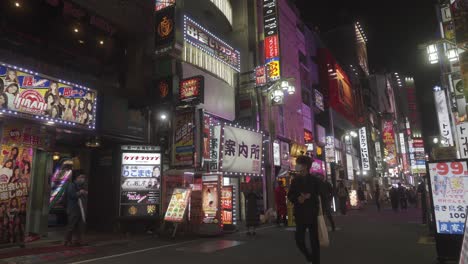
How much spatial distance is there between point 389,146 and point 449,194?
67052 millimetres

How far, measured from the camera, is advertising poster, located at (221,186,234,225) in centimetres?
1275

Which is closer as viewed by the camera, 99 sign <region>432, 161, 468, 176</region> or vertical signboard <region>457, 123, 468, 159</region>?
99 sign <region>432, 161, 468, 176</region>

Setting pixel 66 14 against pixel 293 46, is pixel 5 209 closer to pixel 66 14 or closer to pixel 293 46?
pixel 66 14

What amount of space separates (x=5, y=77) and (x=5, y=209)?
11.6 ft

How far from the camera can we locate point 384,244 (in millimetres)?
9227

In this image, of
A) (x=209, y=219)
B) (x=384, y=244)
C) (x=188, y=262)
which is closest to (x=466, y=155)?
(x=384, y=244)

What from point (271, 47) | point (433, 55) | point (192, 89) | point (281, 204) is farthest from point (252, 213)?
point (433, 55)

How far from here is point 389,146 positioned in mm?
68125

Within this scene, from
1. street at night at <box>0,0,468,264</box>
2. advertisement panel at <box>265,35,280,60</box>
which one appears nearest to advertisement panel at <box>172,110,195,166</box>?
street at night at <box>0,0,468,264</box>

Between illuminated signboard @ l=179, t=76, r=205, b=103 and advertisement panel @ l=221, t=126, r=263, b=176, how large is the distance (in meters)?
1.65

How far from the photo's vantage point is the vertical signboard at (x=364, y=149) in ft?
161

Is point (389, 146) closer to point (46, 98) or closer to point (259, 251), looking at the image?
point (259, 251)

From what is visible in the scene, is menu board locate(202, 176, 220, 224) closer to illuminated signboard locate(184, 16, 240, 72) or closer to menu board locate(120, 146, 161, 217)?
menu board locate(120, 146, 161, 217)

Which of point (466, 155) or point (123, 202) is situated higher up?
point (466, 155)
